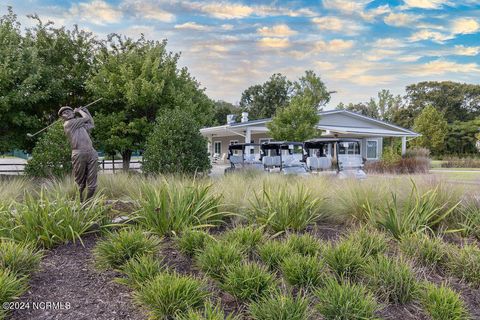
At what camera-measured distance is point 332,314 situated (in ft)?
9.69

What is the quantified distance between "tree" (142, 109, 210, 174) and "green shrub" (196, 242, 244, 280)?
17.3 ft

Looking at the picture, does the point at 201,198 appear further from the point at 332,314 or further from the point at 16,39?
the point at 16,39

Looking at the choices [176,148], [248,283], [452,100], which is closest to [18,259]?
[248,283]

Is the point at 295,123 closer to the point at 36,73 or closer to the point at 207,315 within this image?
the point at 36,73

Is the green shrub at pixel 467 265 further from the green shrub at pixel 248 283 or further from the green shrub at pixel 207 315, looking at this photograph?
the green shrub at pixel 207 315

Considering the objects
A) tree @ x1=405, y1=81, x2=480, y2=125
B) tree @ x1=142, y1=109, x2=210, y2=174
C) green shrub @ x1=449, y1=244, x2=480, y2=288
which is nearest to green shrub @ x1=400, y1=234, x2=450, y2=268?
green shrub @ x1=449, y1=244, x2=480, y2=288

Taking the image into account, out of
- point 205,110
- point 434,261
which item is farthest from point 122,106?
point 434,261

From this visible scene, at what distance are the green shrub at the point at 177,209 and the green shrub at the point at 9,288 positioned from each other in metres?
1.53

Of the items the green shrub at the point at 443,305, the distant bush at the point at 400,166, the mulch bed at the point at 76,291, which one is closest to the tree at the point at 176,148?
the mulch bed at the point at 76,291

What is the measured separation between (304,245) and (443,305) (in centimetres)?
145

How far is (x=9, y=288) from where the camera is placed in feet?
10.1

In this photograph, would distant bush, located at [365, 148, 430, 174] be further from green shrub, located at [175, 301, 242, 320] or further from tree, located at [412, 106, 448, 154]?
tree, located at [412, 106, 448, 154]

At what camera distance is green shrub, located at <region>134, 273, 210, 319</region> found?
9.70 feet

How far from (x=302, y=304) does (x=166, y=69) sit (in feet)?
37.6
